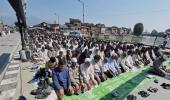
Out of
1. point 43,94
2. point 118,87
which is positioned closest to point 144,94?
point 118,87

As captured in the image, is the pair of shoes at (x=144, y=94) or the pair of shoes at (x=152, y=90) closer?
the pair of shoes at (x=144, y=94)

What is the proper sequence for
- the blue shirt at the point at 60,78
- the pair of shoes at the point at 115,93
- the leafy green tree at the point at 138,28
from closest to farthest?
the blue shirt at the point at 60,78 → the pair of shoes at the point at 115,93 → the leafy green tree at the point at 138,28

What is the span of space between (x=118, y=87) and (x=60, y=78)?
2.87m

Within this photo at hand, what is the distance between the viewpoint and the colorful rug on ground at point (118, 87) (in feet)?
25.6

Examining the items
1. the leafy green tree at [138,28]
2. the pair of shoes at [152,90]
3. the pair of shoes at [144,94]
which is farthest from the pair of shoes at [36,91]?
the leafy green tree at [138,28]

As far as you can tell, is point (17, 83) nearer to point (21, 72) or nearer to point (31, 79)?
point (31, 79)

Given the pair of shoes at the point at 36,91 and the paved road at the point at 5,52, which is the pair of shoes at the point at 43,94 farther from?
the paved road at the point at 5,52

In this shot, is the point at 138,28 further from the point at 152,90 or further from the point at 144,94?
the point at 144,94

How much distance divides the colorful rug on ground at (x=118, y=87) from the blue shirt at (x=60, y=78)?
18.5 inches

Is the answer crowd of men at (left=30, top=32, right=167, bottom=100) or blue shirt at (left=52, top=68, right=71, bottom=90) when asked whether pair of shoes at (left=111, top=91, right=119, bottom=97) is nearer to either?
crowd of men at (left=30, top=32, right=167, bottom=100)

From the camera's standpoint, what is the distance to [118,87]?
914cm

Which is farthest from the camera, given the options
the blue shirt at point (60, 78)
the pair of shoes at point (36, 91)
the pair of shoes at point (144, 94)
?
the pair of shoes at point (144, 94)

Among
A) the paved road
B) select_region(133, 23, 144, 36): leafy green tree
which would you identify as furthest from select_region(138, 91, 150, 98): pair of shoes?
select_region(133, 23, 144, 36): leafy green tree

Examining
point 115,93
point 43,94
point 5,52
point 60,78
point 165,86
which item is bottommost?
point 5,52
